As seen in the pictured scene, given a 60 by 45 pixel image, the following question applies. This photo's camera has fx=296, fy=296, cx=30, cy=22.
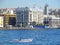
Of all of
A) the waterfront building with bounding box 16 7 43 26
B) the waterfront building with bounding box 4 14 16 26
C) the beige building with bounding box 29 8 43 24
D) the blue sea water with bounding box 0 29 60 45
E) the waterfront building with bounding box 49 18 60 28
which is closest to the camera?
the blue sea water with bounding box 0 29 60 45

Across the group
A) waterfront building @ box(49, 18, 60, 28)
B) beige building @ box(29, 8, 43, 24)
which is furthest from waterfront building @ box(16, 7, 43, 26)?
waterfront building @ box(49, 18, 60, 28)

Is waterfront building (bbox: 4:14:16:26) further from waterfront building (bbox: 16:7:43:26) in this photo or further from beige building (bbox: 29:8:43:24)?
beige building (bbox: 29:8:43:24)

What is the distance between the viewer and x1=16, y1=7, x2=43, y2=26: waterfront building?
348 ft

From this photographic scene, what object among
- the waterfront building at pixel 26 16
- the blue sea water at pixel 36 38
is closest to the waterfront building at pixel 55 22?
the waterfront building at pixel 26 16

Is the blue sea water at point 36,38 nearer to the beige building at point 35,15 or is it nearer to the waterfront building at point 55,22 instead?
the beige building at point 35,15

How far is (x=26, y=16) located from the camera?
107 m

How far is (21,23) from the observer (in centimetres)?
10544

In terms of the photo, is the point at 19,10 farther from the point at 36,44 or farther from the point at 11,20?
the point at 36,44

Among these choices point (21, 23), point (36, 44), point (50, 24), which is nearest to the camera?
point (36, 44)

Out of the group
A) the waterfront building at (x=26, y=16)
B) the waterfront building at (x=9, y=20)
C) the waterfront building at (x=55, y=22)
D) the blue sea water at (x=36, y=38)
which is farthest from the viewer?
the waterfront building at (x=55, y=22)

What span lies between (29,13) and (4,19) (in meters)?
9.64

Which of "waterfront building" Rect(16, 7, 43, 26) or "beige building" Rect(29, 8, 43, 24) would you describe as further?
"beige building" Rect(29, 8, 43, 24)

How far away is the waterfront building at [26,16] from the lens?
10600 centimetres

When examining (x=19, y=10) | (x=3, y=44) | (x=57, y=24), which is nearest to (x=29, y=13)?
(x=19, y=10)
